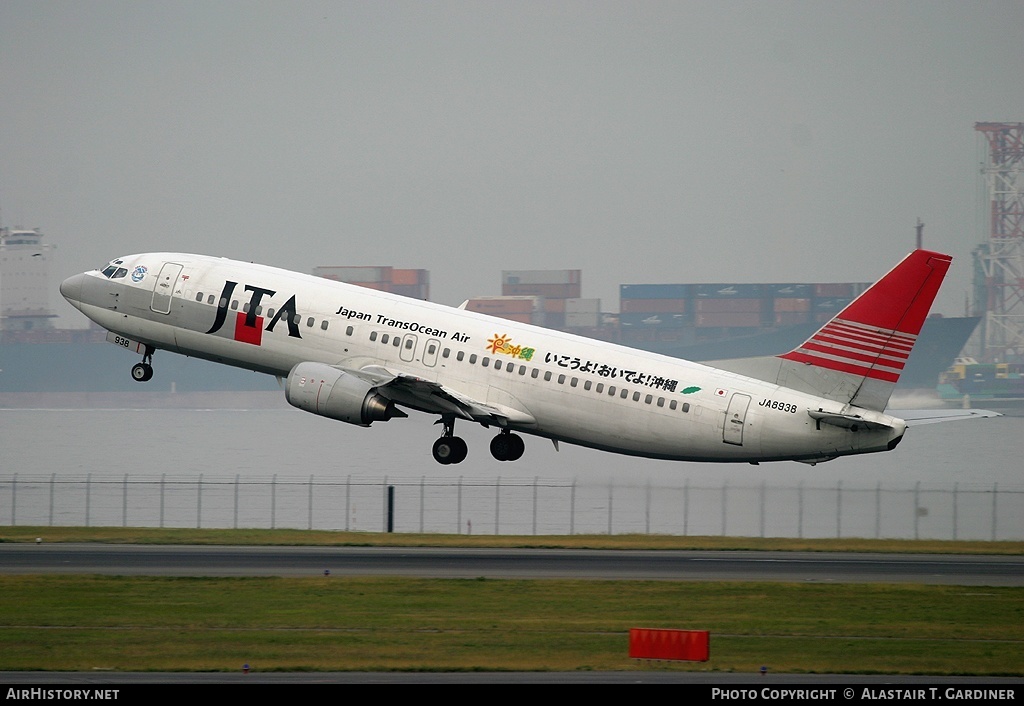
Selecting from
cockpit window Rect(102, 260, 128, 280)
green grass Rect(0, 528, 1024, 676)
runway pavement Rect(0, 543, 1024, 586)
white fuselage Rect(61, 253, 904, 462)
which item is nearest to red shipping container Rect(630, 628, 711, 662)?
green grass Rect(0, 528, 1024, 676)

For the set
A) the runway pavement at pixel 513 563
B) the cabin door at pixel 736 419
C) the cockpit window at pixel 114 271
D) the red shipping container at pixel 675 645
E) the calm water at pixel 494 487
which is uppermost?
the cockpit window at pixel 114 271

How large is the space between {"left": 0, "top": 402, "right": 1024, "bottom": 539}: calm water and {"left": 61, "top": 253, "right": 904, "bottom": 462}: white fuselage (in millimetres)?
9867

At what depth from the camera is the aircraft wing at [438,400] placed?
161 feet

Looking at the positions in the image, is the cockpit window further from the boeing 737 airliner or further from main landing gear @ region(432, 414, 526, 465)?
main landing gear @ region(432, 414, 526, 465)

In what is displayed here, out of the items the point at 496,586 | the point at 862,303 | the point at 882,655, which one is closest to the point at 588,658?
the point at 882,655

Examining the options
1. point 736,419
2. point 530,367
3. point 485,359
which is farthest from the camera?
point 485,359

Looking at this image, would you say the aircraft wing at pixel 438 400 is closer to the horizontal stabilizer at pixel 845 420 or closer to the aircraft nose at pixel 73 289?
the horizontal stabilizer at pixel 845 420

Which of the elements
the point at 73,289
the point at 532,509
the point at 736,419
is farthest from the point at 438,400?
the point at 532,509

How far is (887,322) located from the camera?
4572cm

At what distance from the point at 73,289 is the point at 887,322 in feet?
114

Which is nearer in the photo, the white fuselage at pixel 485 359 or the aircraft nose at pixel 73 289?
the white fuselage at pixel 485 359

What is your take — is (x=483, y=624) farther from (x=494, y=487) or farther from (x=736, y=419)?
(x=494, y=487)

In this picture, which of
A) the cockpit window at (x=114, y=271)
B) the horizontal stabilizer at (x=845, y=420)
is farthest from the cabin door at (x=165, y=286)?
the horizontal stabilizer at (x=845, y=420)

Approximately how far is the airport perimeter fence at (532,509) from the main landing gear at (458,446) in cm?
577
